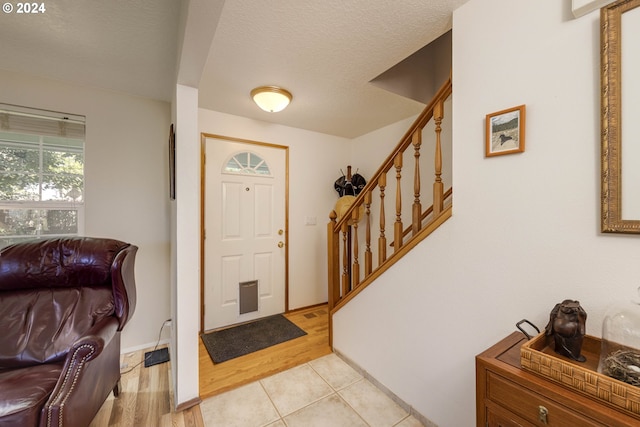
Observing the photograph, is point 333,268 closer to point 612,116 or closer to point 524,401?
point 524,401

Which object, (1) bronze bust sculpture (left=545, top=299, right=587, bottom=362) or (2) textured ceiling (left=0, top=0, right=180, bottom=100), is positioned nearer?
(1) bronze bust sculpture (left=545, top=299, right=587, bottom=362)

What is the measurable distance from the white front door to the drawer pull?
2.60 meters

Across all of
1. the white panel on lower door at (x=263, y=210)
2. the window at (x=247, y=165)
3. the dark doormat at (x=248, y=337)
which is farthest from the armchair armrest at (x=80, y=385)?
the window at (x=247, y=165)

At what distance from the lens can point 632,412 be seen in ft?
2.08

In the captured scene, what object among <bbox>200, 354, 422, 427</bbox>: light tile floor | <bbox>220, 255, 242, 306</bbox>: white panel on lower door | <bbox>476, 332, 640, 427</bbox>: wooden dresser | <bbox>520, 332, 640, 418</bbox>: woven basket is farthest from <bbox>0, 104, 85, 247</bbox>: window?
<bbox>520, 332, 640, 418</bbox>: woven basket

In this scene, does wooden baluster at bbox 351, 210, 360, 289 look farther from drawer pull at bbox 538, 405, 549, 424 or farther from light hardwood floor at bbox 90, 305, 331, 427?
drawer pull at bbox 538, 405, 549, 424

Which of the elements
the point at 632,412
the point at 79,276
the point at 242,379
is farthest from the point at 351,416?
the point at 79,276

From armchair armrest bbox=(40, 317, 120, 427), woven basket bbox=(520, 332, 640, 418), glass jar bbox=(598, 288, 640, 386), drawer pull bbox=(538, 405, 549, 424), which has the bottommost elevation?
armchair armrest bbox=(40, 317, 120, 427)

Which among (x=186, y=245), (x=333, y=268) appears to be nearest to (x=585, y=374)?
(x=333, y=268)

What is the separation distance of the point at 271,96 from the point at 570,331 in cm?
224

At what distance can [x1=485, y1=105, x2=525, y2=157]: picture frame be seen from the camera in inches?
43.5

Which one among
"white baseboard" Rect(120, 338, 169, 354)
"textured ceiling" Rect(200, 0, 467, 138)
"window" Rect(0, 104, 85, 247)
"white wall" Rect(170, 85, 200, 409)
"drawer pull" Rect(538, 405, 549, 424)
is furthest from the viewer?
"white baseboard" Rect(120, 338, 169, 354)

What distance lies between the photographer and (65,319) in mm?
1491

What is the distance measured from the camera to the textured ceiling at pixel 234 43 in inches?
52.7
